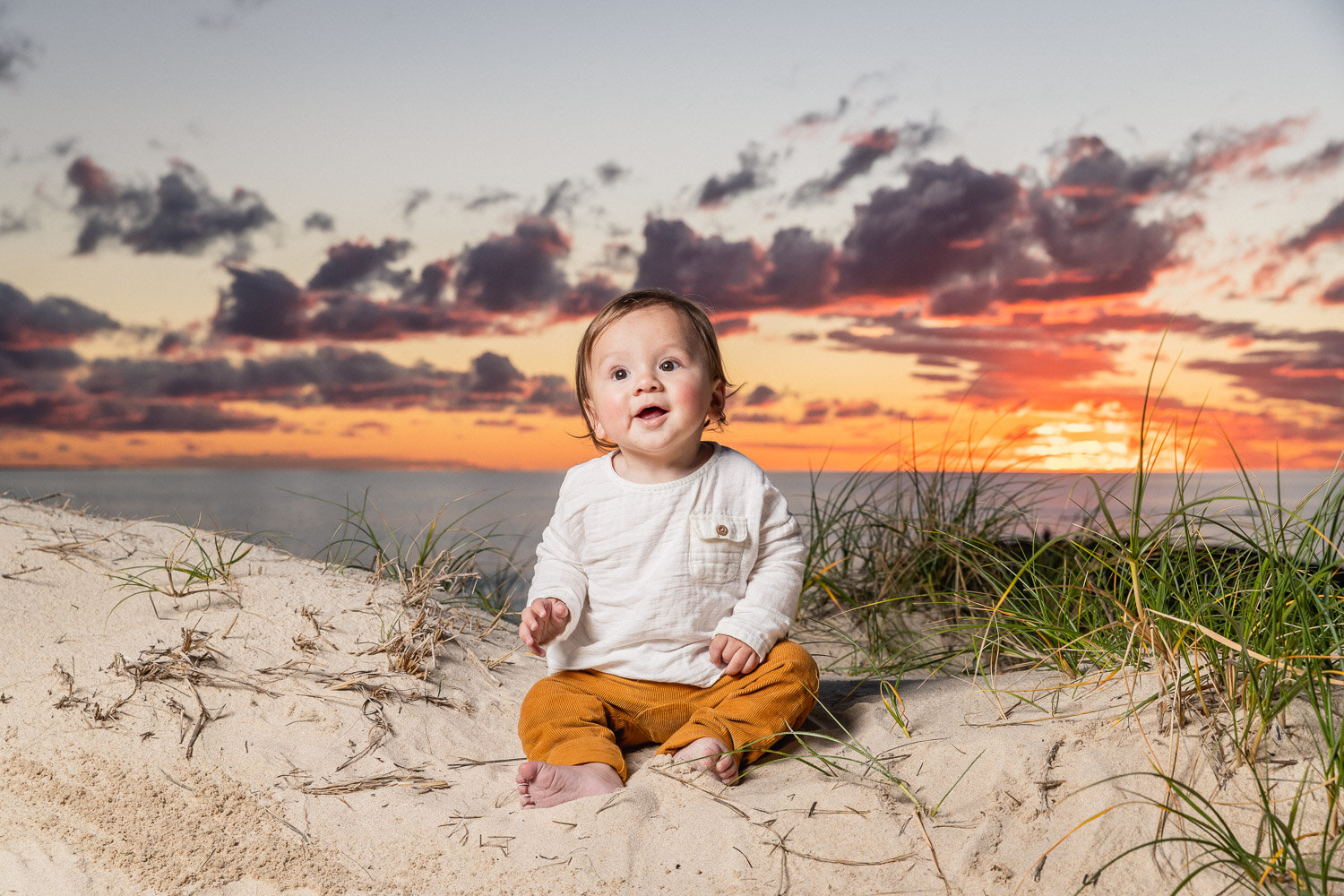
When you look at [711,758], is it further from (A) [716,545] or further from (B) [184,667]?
(B) [184,667]

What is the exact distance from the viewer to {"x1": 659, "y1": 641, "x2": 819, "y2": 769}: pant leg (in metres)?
2.36

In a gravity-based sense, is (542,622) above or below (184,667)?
above

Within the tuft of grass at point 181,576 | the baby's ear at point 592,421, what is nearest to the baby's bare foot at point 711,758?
the baby's ear at point 592,421

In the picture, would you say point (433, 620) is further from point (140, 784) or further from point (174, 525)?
point (174, 525)

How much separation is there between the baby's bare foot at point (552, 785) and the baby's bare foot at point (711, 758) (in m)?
0.21

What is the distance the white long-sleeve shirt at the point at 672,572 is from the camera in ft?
8.34

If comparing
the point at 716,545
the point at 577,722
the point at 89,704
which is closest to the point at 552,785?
the point at 577,722

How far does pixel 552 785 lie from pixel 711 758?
1.30 feet

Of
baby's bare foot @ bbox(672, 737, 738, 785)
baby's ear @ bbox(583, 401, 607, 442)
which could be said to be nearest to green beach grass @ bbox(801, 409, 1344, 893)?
baby's bare foot @ bbox(672, 737, 738, 785)

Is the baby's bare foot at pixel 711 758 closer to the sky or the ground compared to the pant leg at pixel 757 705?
closer to the ground

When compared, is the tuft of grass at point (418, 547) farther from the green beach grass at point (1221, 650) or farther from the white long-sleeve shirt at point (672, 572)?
the green beach grass at point (1221, 650)

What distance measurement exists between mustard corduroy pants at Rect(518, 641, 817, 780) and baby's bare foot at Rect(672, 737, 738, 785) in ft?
0.10

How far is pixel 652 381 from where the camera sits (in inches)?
95.8

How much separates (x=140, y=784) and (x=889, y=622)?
9.54ft
